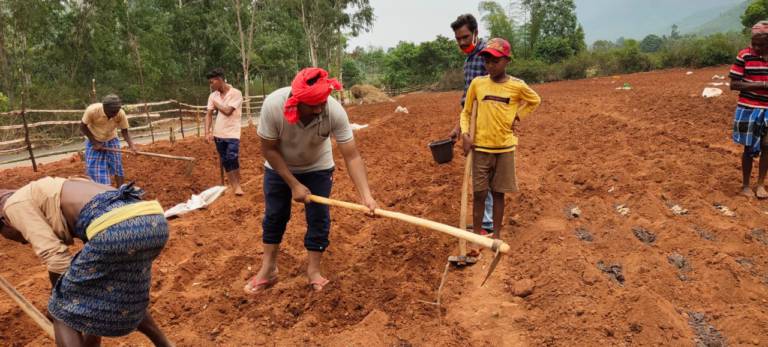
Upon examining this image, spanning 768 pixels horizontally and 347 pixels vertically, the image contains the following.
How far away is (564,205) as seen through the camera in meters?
4.59

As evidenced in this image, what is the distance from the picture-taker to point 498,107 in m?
3.42

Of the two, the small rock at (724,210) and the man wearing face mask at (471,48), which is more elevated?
the man wearing face mask at (471,48)

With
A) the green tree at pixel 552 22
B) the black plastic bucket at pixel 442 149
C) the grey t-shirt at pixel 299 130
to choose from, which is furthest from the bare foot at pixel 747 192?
the green tree at pixel 552 22

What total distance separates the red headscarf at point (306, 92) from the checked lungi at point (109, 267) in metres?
0.89

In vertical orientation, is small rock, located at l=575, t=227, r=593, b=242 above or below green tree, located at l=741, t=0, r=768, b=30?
below

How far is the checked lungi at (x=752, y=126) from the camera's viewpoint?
13.5 feet

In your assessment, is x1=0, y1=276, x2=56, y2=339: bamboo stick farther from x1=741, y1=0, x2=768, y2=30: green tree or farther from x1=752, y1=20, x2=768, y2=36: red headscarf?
x1=741, y1=0, x2=768, y2=30: green tree

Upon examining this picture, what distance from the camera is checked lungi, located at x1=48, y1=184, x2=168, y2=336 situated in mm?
1940

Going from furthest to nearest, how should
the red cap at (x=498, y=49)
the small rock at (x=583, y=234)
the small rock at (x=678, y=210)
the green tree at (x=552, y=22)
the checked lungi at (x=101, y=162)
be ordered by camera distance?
1. the green tree at (x=552, y=22)
2. the checked lungi at (x=101, y=162)
3. the small rock at (x=678, y=210)
4. the small rock at (x=583, y=234)
5. the red cap at (x=498, y=49)

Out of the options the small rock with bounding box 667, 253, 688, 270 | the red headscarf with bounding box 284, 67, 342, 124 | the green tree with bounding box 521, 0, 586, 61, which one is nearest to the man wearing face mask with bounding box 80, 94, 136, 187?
the red headscarf with bounding box 284, 67, 342, 124

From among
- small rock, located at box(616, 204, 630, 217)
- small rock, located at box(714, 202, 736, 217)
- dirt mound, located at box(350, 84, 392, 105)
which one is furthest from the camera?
dirt mound, located at box(350, 84, 392, 105)

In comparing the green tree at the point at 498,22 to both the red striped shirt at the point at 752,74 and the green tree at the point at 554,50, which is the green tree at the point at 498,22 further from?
the red striped shirt at the point at 752,74

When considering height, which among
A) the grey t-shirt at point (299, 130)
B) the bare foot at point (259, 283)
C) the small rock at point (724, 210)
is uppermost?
the grey t-shirt at point (299, 130)

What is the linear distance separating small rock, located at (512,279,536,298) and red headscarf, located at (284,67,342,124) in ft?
5.56
